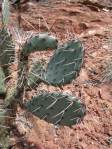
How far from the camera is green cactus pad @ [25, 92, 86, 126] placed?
286 cm

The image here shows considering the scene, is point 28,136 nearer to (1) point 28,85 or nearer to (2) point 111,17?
(1) point 28,85

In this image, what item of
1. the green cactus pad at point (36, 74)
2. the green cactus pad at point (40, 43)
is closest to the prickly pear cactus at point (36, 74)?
the green cactus pad at point (36, 74)

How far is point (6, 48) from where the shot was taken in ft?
10.2

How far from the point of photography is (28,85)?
10.4ft

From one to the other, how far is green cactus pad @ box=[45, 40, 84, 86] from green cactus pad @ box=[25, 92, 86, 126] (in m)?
0.10

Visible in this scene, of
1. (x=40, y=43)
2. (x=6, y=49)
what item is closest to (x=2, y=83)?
(x=6, y=49)

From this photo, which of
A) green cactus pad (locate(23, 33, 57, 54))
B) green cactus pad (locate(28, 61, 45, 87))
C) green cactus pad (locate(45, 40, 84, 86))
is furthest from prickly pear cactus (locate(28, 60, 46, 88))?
green cactus pad (locate(23, 33, 57, 54))

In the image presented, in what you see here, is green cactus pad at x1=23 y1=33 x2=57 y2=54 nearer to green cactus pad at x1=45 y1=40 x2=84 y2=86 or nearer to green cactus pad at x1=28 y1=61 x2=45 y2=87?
green cactus pad at x1=45 y1=40 x2=84 y2=86

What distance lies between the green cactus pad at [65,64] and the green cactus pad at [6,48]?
0.26m

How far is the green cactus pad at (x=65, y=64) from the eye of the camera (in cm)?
287

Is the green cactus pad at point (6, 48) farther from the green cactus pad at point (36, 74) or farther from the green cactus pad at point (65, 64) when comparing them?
the green cactus pad at point (65, 64)

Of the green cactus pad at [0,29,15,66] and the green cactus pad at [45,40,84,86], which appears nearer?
the green cactus pad at [45,40,84,86]

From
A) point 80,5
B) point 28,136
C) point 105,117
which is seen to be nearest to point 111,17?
point 80,5

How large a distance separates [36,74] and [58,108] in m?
0.34
